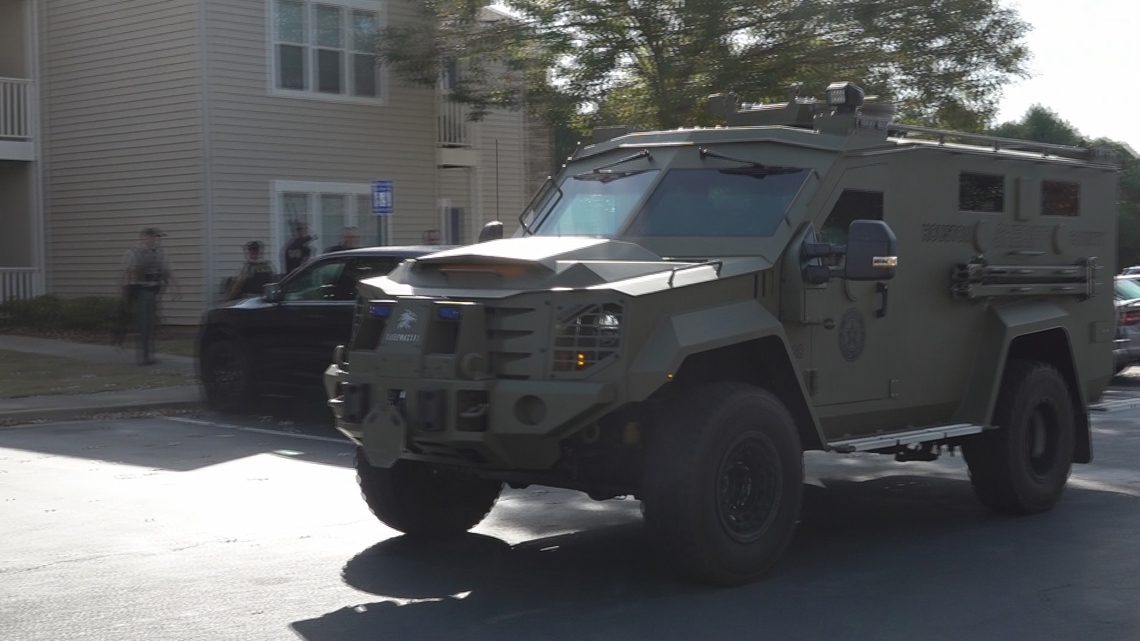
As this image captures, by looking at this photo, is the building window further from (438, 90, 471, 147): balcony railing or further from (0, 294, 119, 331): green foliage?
(0, 294, 119, 331): green foliage

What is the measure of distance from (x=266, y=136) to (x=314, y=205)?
1.63m

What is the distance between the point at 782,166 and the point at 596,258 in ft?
4.53

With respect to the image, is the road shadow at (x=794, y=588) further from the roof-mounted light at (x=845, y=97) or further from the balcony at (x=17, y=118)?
the balcony at (x=17, y=118)

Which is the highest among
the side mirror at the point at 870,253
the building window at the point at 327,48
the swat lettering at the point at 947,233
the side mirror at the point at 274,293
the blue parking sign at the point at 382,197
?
the building window at the point at 327,48

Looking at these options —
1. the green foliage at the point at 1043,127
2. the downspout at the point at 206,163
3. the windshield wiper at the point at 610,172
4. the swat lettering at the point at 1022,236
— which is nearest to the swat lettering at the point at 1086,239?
the swat lettering at the point at 1022,236

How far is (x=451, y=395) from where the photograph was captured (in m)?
6.66

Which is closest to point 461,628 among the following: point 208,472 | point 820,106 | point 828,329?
point 828,329

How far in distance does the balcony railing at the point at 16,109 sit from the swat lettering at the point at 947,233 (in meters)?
21.6

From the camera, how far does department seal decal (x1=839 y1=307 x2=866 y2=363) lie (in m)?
7.95

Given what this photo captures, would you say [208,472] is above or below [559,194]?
below

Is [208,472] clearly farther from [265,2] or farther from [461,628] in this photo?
[265,2]

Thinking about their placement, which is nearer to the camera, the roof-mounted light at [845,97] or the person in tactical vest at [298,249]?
the roof-mounted light at [845,97]

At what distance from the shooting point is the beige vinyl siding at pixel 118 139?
23953 millimetres

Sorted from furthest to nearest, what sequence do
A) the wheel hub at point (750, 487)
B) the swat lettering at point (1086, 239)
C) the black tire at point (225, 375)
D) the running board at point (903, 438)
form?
the black tire at point (225, 375) → the swat lettering at point (1086, 239) → the running board at point (903, 438) → the wheel hub at point (750, 487)
